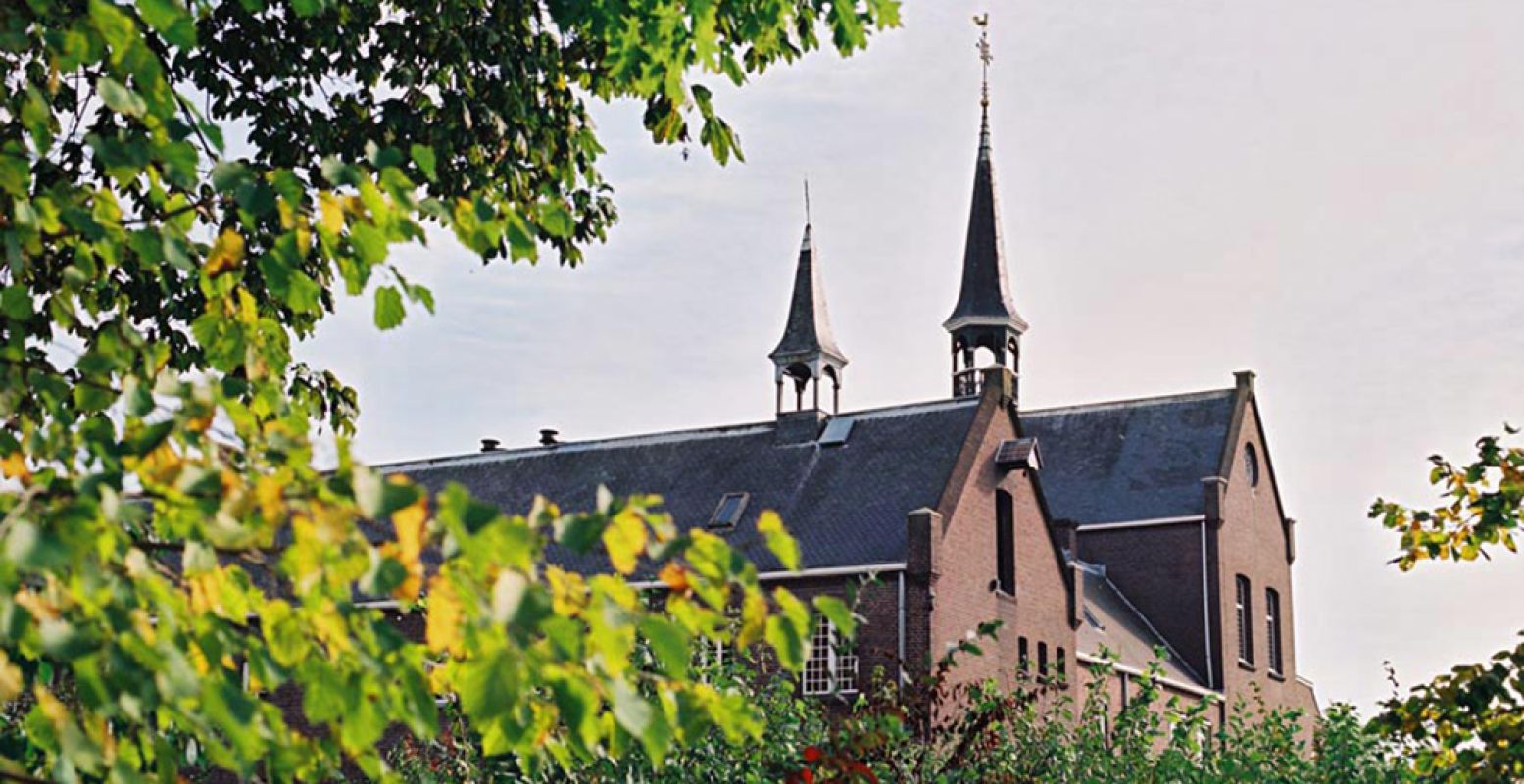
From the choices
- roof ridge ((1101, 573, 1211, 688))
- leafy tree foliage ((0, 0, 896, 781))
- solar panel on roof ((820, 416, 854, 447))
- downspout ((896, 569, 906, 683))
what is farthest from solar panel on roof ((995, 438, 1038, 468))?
leafy tree foliage ((0, 0, 896, 781))

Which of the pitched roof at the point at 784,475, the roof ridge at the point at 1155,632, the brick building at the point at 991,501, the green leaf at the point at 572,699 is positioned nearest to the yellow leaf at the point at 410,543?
the green leaf at the point at 572,699

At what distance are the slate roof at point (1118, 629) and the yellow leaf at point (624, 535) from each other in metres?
39.5

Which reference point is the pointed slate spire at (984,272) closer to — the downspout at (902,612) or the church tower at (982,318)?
the church tower at (982,318)

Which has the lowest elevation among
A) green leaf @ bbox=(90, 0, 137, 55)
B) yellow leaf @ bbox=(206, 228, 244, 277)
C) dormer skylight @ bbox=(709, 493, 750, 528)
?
yellow leaf @ bbox=(206, 228, 244, 277)

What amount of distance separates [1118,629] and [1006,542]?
6.17m

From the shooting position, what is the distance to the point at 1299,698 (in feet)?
175

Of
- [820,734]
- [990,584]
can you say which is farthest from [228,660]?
[990,584]

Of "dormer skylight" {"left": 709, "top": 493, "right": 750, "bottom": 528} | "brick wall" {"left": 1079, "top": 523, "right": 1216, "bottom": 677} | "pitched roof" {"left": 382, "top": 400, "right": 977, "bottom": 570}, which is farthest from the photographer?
"brick wall" {"left": 1079, "top": 523, "right": 1216, "bottom": 677}

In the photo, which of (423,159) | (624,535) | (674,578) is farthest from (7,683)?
(423,159)

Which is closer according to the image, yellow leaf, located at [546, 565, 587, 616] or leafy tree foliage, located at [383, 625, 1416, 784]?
yellow leaf, located at [546, 565, 587, 616]

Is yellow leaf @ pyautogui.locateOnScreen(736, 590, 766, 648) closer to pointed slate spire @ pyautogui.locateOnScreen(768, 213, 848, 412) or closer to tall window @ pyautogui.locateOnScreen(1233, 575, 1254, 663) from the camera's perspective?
pointed slate spire @ pyautogui.locateOnScreen(768, 213, 848, 412)

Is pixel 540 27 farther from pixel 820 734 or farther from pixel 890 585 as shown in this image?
pixel 890 585

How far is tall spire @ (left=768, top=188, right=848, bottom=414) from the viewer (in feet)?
141

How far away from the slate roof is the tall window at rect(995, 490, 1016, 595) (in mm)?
2567
